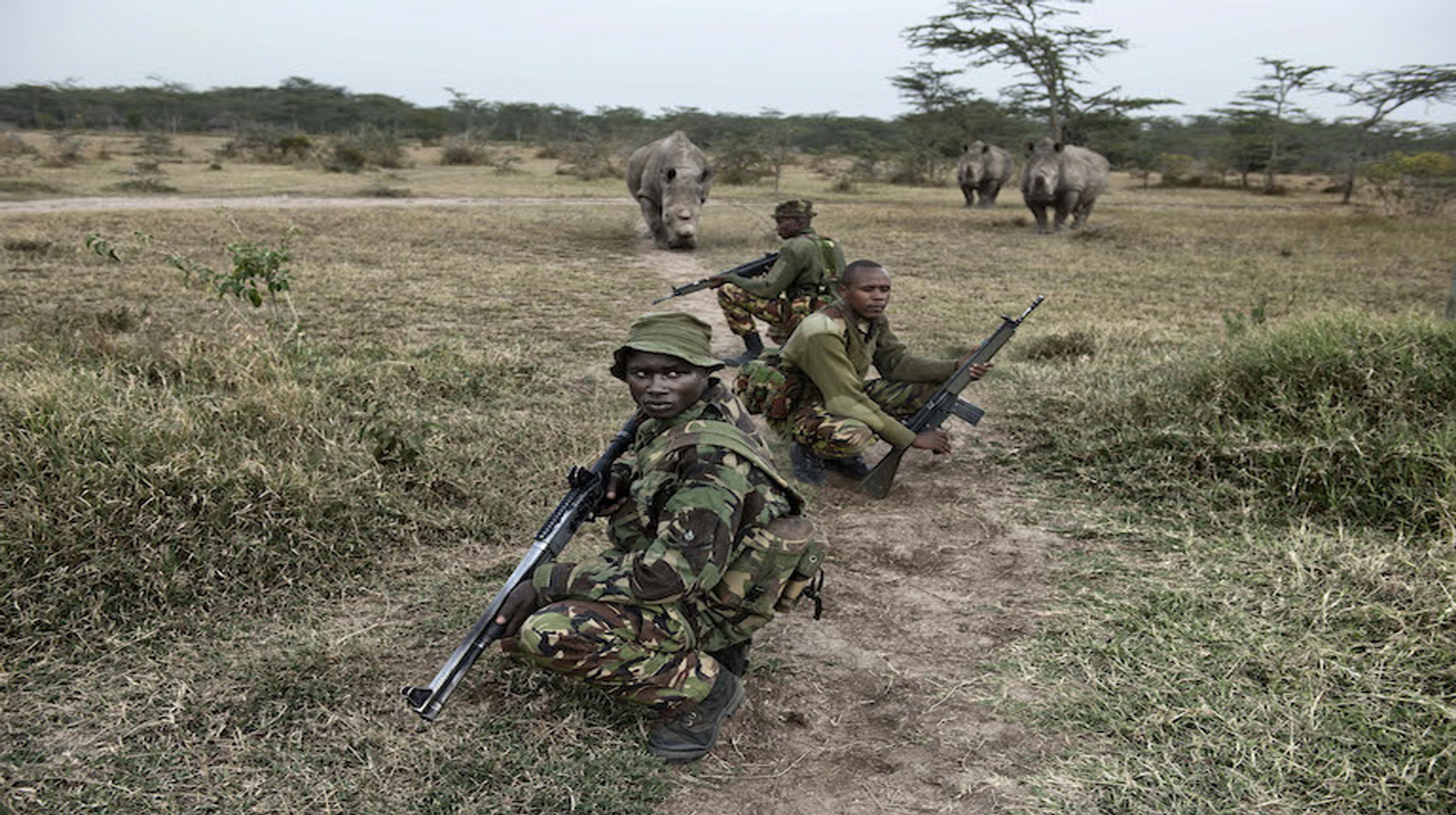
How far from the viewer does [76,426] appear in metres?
3.62

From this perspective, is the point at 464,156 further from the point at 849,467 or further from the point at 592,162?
the point at 849,467

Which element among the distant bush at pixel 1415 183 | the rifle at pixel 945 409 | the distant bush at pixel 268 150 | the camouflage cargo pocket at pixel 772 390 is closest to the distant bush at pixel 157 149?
Result: the distant bush at pixel 268 150

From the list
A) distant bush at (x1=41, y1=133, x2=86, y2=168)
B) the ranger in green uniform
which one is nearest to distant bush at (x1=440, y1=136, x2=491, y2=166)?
distant bush at (x1=41, y1=133, x2=86, y2=168)

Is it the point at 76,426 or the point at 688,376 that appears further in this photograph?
the point at 76,426

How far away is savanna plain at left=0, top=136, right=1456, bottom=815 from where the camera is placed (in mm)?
2465

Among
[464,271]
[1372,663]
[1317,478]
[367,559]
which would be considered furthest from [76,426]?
[464,271]

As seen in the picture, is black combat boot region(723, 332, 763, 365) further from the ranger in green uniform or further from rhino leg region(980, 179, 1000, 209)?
rhino leg region(980, 179, 1000, 209)

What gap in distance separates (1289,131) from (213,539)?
33.6 m

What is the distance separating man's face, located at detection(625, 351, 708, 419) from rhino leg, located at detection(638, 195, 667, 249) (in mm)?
10237

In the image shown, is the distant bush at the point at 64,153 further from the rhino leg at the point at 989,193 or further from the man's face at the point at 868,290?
the man's face at the point at 868,290

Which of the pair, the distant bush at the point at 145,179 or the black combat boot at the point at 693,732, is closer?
the black combat boot at the point at 693,732

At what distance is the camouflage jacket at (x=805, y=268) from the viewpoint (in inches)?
246

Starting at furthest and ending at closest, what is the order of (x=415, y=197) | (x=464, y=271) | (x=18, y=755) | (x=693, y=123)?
(x=693, y=123), (x=415, y=197), (x=464, y=271), (x=18, y=755)

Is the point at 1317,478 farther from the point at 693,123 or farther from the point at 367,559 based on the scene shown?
the point at 693,123
